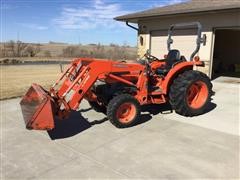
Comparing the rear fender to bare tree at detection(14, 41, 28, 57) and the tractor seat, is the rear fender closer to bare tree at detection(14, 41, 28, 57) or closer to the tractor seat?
the tractor seat

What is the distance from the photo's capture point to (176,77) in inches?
245

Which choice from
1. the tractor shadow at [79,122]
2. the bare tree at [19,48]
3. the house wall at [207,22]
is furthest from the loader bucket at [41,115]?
the bare tree at [19,48]

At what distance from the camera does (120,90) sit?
575 cm

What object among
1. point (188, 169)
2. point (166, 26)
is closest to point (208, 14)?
point (166, 26)

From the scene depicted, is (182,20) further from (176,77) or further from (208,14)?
(176,77)

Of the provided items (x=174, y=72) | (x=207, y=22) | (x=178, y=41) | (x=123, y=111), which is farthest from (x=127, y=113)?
(x=178, y=41)

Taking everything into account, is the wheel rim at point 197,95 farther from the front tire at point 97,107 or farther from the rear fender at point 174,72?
the front tire at point 97,107

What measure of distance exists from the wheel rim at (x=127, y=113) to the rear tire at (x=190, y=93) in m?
0.96

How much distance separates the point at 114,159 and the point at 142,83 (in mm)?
2120

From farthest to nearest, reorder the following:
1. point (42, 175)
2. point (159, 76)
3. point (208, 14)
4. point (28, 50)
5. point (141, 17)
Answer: point (28, 50) < point (141, 17) < point (208, 14) < point (159, 76) < point (42, 175)

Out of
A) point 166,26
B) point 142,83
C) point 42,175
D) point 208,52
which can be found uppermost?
point 166,26

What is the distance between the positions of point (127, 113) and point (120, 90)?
529mm

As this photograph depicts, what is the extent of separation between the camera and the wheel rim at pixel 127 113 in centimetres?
541

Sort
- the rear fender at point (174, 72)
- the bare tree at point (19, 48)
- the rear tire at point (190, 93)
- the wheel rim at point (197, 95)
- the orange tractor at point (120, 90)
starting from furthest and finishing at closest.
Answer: the bare tree at point (19, 48), the wheel rim at point (197, 95), the rear fender at point (174, 72), the rear tire at point (190, 93), the orange tractor at point (120, 90)
